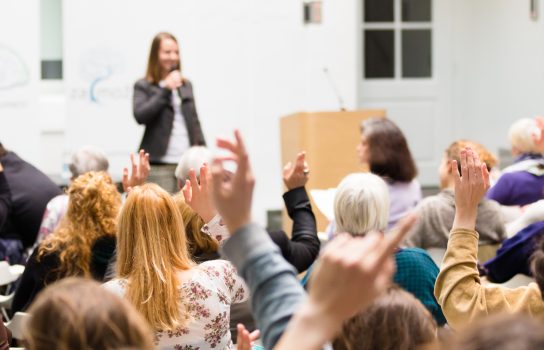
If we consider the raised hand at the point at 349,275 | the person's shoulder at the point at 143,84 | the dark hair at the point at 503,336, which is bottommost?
the dark hair at the point at 503,336

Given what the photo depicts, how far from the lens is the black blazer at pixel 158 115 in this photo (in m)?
6.81

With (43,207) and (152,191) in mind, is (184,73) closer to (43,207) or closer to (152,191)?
(43,207)

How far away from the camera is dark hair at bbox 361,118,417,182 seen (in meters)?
5.61

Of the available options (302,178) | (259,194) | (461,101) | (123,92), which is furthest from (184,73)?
(302,178)

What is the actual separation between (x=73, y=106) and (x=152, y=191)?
6140 mm

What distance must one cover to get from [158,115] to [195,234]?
3256 mm

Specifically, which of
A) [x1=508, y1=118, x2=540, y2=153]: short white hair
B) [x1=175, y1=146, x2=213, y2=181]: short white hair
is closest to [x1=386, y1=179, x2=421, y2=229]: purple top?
[x1=508, y1=118, x2=540, y2=153]: short white hair

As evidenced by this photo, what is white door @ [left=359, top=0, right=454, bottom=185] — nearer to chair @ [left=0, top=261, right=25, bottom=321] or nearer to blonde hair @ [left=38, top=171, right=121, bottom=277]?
chair @ [left=0, top=261, right=25, bottom=321]

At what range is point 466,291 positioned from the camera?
2.71 metres

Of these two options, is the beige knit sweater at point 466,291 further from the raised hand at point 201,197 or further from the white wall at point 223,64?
the white wall at point 223,64

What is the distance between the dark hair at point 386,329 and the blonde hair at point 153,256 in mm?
1118

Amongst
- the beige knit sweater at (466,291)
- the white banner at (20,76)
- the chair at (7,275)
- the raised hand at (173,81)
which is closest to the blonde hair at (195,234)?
the beige knit sweater at (466,291)

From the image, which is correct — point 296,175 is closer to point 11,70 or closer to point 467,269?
point 467,269

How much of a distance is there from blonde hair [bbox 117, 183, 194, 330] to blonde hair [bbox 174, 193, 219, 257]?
1.88 feet
